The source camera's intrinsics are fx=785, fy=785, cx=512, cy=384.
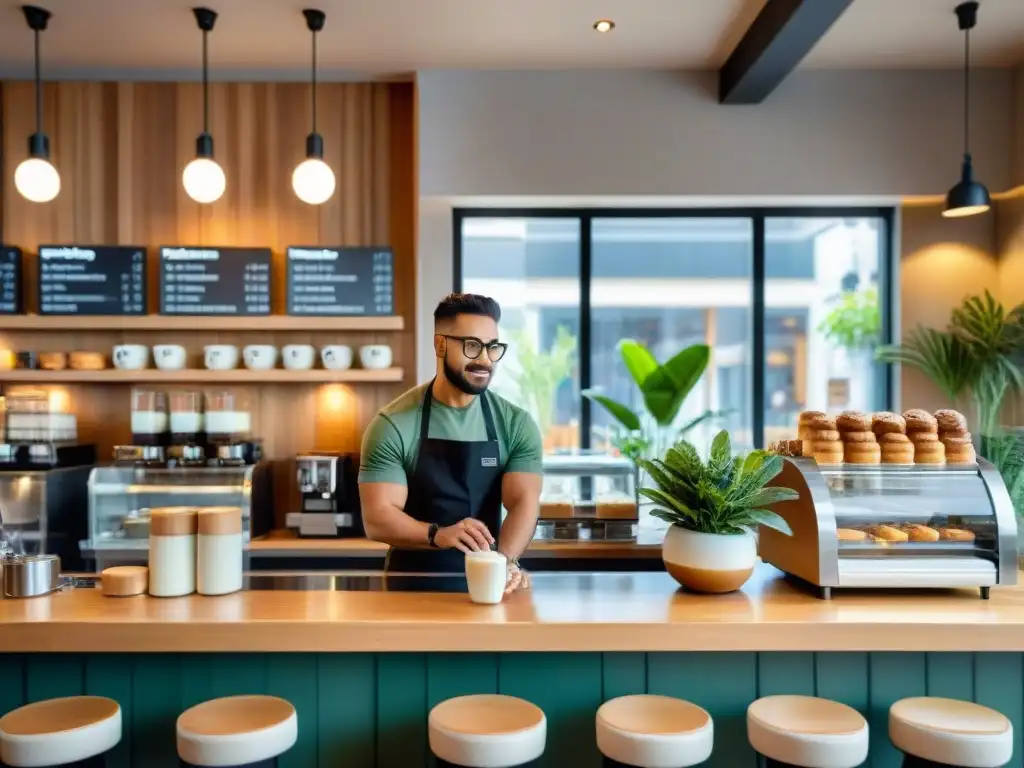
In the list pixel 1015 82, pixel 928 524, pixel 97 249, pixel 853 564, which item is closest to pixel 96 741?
pixel 853 564

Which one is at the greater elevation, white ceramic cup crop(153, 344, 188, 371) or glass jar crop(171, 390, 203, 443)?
white ceramic cup crop(153, 344, 188, 371)

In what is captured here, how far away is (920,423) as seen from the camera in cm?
207

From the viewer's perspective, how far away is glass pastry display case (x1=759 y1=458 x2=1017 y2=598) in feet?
6.15

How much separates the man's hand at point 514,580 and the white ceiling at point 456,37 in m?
2.39

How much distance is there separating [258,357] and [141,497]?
836 mm

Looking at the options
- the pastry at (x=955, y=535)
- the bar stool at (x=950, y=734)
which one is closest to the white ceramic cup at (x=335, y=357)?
the pastry at (x=955, y=535)

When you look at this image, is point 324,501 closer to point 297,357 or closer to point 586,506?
point 297,357

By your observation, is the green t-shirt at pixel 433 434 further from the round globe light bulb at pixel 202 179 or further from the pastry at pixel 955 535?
the round globe light bulb at pixel 202 179

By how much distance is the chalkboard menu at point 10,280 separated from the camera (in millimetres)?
3904

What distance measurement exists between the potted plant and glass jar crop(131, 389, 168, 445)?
280 cm

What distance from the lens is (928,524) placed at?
78.0 inches

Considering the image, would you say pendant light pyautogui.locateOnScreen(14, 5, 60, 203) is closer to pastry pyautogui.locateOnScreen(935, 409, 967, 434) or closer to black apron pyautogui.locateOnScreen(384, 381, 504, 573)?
black apron pyautogui.locateOnScreen(384, 381, 504, 573)

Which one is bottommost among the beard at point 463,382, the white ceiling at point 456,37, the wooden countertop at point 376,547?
the wooden countertop at point 376,547

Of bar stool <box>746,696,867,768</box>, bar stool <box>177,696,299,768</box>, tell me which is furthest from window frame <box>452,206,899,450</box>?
bar stool <box>177,696,299,768</box>
